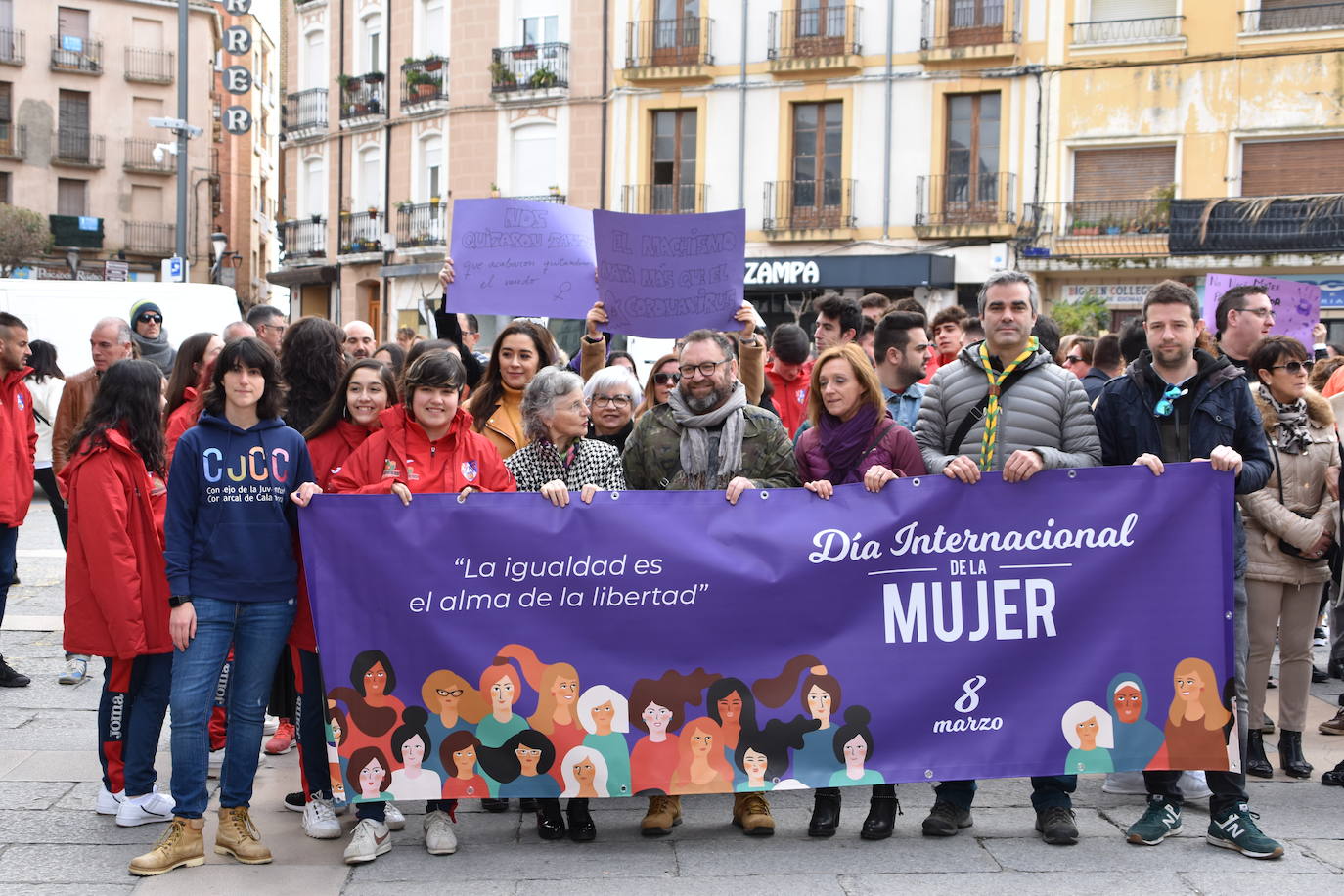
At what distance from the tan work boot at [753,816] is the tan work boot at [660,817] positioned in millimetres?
236

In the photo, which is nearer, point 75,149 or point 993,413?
point 993,413

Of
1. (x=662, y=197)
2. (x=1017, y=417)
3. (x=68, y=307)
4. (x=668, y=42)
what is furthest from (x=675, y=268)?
(x=668, y=42)

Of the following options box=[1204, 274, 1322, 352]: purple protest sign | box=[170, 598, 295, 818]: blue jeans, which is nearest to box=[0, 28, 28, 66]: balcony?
box=[1204, 274, 1322, 352]: purple protest sign

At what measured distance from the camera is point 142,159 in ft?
160

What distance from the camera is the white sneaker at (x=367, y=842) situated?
4.93m

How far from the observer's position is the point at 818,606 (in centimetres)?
506

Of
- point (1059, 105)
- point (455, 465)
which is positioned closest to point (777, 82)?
point (1059, 105)

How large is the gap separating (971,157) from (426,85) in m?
13.2

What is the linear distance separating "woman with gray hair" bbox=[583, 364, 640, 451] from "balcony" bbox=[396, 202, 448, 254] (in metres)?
26.1

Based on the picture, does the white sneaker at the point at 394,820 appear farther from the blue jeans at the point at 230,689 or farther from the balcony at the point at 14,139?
the balcony at the point at 14,139

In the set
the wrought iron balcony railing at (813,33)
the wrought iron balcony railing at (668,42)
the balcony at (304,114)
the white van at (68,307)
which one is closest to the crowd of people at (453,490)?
the white van at (68,307)

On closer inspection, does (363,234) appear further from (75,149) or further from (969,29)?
(75,149)

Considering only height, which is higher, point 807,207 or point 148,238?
point 148,238

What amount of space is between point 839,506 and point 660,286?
2041 mm
